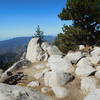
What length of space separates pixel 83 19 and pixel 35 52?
10319 millimetres

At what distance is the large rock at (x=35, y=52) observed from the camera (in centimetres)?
2345

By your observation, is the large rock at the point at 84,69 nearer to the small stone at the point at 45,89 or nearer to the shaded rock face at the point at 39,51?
the small stone at the point at 45,89

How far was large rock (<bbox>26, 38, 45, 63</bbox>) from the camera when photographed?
76.9ft

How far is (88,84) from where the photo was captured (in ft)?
43.5

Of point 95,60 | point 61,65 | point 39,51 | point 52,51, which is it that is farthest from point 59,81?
point 39,51

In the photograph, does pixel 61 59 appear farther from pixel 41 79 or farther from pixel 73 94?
pixel 73 94

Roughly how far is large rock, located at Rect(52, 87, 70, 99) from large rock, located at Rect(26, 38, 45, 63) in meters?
9.92

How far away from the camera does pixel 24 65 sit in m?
21.8

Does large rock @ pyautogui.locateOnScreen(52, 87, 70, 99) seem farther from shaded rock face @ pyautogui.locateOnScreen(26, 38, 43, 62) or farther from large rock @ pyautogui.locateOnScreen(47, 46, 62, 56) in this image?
shaded rock face @ pyautogui.locateOnScreen(26, 38, 43, 62)

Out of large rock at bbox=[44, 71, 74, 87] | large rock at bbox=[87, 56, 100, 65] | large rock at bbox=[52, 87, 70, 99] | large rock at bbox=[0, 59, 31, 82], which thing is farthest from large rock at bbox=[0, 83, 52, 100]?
large rock at bbox=[87, 56, 100, 65]

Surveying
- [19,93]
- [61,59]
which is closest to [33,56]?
[61,59]

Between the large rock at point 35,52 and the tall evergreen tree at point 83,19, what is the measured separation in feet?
21.8

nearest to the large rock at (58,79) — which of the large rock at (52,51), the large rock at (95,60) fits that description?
the large rock at (95,60)

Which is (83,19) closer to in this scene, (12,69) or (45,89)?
(12,69)
